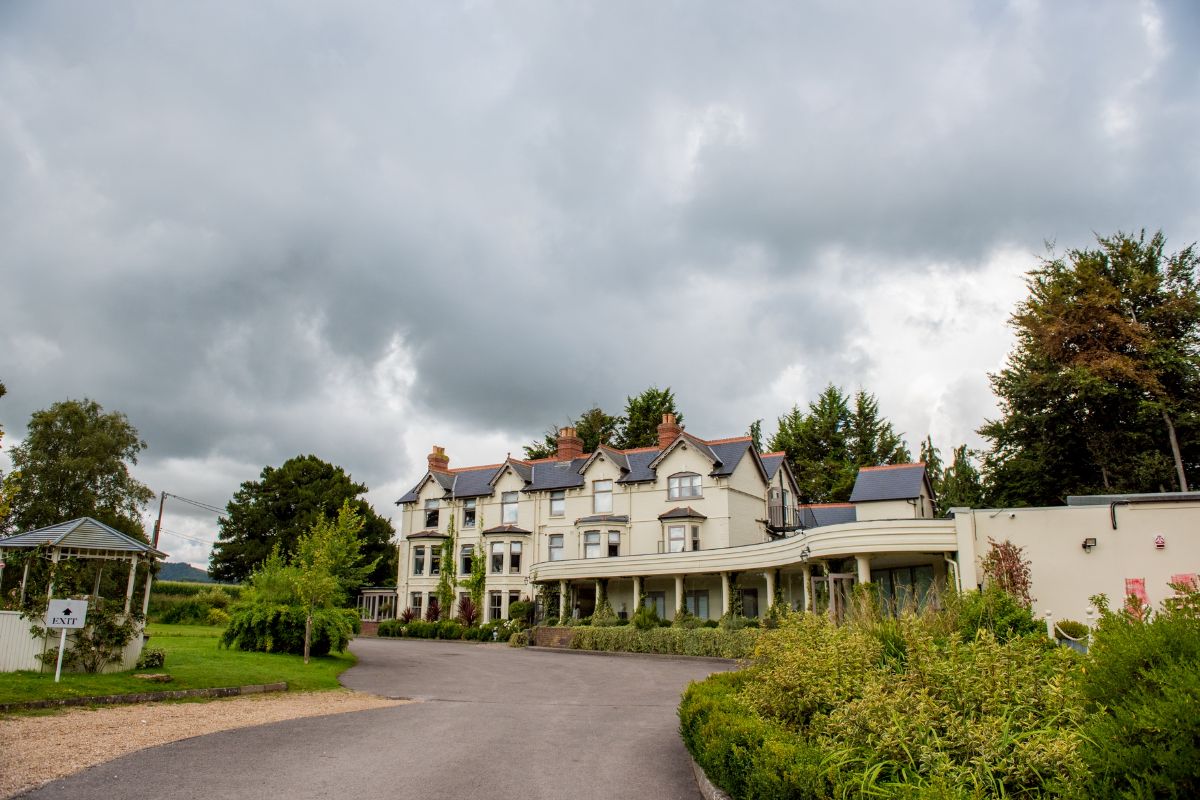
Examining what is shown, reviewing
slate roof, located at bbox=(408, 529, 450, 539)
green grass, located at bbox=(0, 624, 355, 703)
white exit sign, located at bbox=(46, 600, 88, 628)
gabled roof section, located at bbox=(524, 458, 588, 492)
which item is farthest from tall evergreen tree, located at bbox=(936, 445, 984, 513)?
white exit sign, located at bbox=(46, 600, 88, 628)

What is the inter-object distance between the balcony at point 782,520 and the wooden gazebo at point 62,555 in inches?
1267

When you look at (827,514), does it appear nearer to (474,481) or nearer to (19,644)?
(474,481)

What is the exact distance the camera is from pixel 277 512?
66.6 m

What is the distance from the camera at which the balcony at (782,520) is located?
44.1 metres

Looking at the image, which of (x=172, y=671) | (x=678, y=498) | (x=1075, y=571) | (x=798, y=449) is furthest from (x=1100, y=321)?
(x=172, y=671)

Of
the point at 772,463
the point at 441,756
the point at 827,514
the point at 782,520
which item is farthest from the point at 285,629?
the point at 827,514

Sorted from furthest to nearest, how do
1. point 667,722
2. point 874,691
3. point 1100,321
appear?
1. point 1100,321
2. point 667,722
3. point 874,691

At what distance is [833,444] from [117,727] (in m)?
56.3

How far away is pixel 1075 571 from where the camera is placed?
2328cm

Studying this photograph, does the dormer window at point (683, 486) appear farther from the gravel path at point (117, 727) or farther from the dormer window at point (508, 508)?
the gravel path at point (117, 727)

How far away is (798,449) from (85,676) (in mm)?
53239

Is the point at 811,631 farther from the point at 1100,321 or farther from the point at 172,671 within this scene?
the point at 1100,321

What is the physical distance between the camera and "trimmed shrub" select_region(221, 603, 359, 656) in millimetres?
24969

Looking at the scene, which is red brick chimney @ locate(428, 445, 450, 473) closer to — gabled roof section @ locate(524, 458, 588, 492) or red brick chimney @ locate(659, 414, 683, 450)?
gabled roof section @ locate(524, 458, 588, 492)
